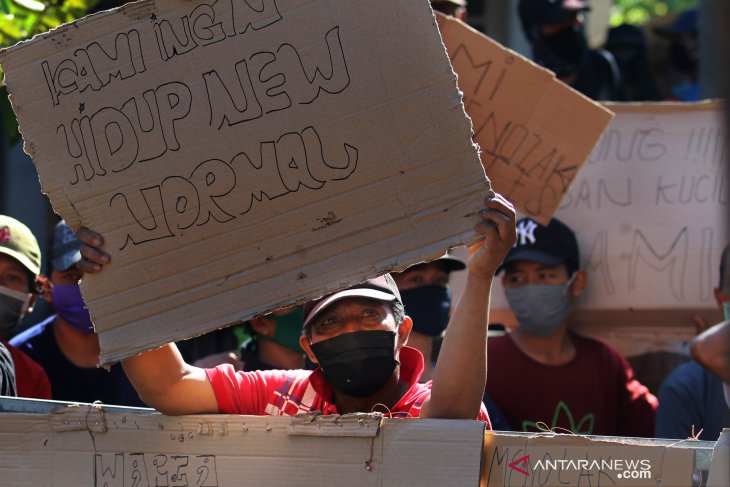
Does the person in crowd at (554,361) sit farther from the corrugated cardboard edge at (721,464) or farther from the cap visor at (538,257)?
the corrugated cardboard edge at (721,464)

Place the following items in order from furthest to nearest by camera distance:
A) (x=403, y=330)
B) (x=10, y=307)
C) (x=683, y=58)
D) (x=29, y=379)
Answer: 1. (x=683, y=58)
2. (x=10, y=307)
3. (x=29, y=379)
4. (x=403, y=330)

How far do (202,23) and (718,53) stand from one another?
1.81m

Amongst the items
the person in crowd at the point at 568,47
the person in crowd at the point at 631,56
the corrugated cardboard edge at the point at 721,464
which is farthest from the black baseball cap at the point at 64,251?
the person in crowd at the point at 631,56

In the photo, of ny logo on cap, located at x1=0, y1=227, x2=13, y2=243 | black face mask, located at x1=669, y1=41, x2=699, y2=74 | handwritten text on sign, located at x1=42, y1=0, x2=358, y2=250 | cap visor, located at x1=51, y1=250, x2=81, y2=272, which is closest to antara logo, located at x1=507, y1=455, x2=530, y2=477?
handwritten text on sign, located at x1=42, y1=0, x2=358, y2=250

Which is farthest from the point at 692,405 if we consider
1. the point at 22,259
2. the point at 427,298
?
the point at 22,259

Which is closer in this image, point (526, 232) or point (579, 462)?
point (579, 462)

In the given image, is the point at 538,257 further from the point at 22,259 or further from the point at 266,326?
the point at 22,259

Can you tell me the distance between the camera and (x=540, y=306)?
15.7ft

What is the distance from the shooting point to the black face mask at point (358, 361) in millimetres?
3084

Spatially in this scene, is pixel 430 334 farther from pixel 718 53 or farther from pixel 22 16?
pixel 718 53

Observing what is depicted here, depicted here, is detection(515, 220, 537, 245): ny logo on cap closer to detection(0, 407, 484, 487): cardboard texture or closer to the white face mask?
the white face mask

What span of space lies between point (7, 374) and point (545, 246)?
2201mm

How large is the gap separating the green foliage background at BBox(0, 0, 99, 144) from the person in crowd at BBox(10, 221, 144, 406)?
0.51 metres

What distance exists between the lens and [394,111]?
9.15 feet
